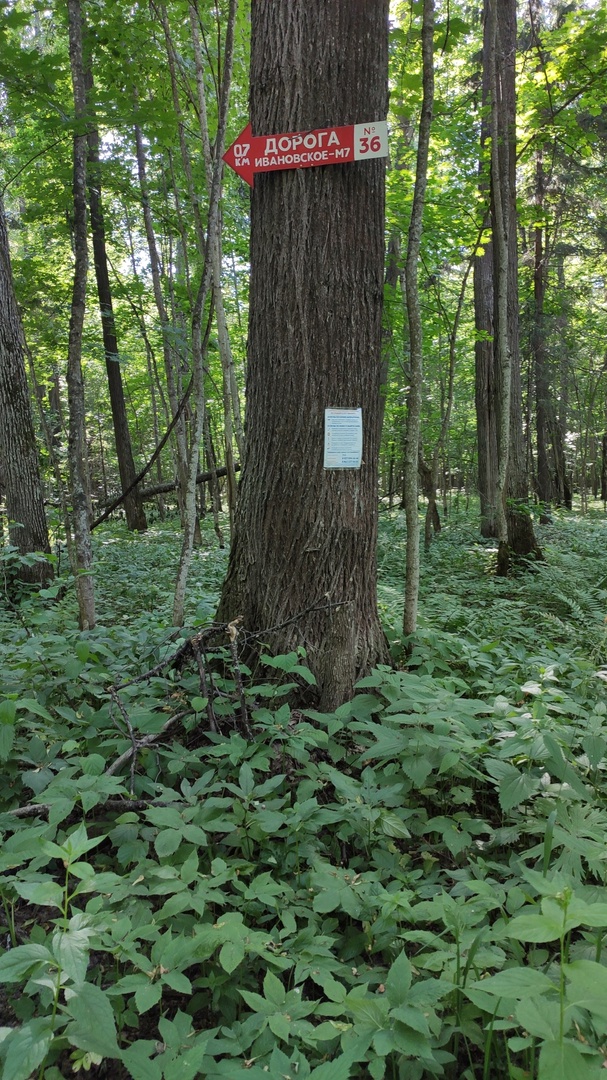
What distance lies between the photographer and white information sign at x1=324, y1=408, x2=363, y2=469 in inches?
109

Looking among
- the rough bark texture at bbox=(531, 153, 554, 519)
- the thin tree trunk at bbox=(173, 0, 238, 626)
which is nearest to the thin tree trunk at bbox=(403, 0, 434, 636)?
the thin tree trunk at bbox=(173, 0, 238, 626)

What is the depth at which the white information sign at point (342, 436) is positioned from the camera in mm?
2764

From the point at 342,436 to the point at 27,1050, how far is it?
2.36 metres

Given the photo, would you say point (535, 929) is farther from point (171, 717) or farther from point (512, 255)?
point (512, 255)

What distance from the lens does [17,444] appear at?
659 cm

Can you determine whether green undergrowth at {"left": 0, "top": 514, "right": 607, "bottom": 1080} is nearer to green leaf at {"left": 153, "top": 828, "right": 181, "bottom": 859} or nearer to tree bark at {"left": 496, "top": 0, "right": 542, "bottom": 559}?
green leaf at {"left": 153, "top": 828, "right": 181, "bottom": 859}

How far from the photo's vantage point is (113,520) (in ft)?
47.7

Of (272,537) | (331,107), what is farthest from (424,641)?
(331,107)

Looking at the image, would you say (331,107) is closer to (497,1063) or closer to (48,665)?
(48,665)

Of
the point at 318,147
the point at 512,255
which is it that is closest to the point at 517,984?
the point at 318,147

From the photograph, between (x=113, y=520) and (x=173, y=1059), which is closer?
(x=173, y=1059)

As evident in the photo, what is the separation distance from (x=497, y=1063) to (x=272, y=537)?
2.03m

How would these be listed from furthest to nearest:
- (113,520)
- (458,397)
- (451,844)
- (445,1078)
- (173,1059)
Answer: (458,397)
(113,520)
(451,844)
(445,1078)
(173,1059)

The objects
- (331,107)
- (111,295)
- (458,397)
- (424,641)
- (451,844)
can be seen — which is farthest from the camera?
(458,397)
